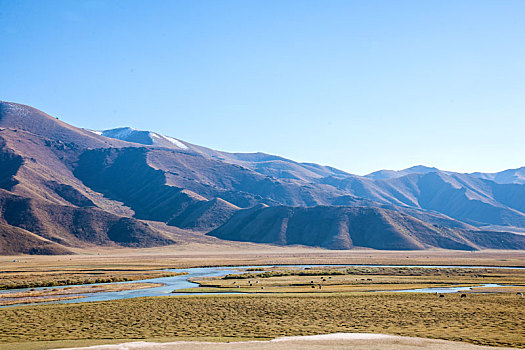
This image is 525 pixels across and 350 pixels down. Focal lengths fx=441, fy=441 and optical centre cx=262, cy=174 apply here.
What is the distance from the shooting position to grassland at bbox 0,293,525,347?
3303 cm

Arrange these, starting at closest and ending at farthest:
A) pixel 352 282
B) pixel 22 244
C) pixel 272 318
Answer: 1. pixel 272 318
2. pixel 352 282
3. pixel 22 244

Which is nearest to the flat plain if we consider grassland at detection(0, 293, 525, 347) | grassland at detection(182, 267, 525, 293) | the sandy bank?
grassland at detection(0, 293, 525, 347)

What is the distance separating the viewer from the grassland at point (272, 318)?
33031mm

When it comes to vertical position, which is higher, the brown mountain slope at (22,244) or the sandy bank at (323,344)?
the sandy bank at (323,344)

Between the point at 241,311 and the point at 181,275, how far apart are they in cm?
4859

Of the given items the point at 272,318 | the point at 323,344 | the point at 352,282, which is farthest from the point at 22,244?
the point at 323,344

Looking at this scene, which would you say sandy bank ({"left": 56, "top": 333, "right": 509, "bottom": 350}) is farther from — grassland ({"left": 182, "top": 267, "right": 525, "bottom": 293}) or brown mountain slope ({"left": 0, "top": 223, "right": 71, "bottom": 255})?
brown mountain slope ({"left": 0, "top": 223, "right": 71, "bottom": 255})

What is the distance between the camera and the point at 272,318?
3947 cm

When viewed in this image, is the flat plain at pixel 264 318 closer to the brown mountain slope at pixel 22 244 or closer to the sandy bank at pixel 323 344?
the sandy bank at pixel 323 344

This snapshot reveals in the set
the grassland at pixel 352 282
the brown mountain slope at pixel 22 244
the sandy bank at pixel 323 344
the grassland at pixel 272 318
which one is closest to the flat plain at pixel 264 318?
the grassland at pixel 272 318

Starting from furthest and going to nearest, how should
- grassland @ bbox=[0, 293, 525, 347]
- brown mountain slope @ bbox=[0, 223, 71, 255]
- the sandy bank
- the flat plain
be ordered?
brown mountain slope @ bbox=[0, 223, 71, 255]
grassland @ bbox=[0, 293, 525, 347]
the flat plain
the sandy bank

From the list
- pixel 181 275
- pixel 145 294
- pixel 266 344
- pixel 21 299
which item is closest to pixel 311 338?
pixel 266 344

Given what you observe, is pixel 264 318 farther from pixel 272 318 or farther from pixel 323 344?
pixel 323 344

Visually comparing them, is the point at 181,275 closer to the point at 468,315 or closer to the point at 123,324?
the point at 123,324
